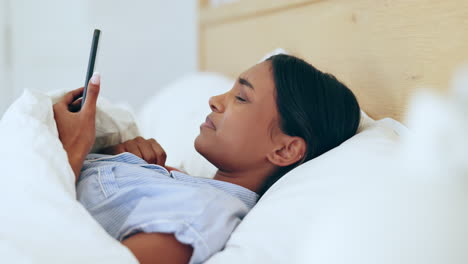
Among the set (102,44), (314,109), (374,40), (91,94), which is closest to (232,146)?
(314,109)

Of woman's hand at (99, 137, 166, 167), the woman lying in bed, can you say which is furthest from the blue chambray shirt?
woman's hand at (99, 137, 166, 167)

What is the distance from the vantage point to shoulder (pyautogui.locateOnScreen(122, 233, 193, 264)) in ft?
2.38

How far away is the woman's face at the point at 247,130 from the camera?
0.98 m

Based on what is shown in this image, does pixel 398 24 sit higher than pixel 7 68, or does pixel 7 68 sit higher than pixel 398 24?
pixel 398 24

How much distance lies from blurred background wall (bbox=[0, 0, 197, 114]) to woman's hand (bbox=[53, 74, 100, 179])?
159cm

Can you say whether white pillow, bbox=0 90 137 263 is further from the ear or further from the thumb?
the ear

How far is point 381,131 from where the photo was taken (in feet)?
2.94

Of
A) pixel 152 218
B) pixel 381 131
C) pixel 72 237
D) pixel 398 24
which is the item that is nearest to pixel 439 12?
pixel 398 24

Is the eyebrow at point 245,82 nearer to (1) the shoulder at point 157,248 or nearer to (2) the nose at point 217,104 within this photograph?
(2) the nose at point 217,104

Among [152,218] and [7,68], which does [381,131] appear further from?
[7,68]

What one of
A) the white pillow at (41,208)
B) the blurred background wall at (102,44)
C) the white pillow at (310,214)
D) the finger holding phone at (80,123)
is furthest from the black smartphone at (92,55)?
the blurred background wall at (102,44)

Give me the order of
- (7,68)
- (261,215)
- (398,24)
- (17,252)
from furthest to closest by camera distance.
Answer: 1. (7,68)
2. (398,24)
3. (261,215)
4. (17,252)

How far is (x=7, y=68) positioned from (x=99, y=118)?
1.56 metres

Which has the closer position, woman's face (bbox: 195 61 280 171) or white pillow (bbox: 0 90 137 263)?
white pillow (bbox: 0 90 137 263)
